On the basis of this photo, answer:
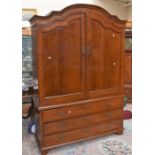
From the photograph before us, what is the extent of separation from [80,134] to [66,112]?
381mm

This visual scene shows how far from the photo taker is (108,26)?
108 inches

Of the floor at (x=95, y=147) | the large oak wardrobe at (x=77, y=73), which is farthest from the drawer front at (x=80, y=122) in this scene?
the floor at (x=95, y=147)

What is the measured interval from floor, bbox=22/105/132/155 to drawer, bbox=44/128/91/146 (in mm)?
117

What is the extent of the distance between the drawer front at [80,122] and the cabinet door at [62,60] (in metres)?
0.28

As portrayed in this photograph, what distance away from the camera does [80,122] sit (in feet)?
8.76

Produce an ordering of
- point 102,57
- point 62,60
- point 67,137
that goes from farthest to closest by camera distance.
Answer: point 102,57 → point 67,137 → point 62,60

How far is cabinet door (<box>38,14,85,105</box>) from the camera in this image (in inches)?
94.3

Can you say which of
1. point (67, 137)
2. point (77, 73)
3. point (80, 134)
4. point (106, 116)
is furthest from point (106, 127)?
point (77, 73)

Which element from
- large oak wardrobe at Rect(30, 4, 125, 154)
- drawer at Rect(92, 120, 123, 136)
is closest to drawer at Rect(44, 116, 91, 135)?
large oak wardrobe at Rect(30, 4, 125, 154)

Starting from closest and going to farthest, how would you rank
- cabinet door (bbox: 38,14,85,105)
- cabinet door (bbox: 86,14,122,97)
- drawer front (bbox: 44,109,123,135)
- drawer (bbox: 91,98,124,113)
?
1. cabinet door (bbox: 38,14,85,105)
2. drawer front (bbox: 44,109,123,135)
3. cabinet door (bbox: 86,14,122,97)
4. drawer (bbox: 91,98,124,113)

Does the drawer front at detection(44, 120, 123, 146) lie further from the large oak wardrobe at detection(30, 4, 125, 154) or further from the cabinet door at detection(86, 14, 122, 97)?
the cabinet door at detection(86, 14, 122, 97)

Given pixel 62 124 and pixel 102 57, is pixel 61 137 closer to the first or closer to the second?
pixel 62 124
